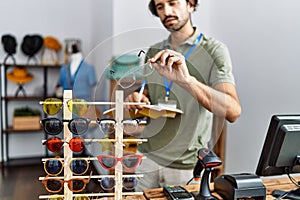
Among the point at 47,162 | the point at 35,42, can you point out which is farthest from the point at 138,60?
the point at 35,42

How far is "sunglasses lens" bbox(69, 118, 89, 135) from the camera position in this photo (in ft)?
3.33

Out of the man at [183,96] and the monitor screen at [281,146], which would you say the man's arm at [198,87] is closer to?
the man at [183,96]

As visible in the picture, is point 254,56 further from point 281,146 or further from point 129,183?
point 129,183

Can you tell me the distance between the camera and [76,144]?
1.02 meters

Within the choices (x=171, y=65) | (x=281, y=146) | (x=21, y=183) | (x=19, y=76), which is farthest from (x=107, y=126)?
(x=19, y=76)

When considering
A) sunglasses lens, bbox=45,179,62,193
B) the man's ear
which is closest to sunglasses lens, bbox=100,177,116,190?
sunglasses lens, bbox=45,179,62,193

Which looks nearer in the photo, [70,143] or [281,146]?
[70,143]

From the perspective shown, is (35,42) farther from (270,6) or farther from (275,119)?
(275,119)

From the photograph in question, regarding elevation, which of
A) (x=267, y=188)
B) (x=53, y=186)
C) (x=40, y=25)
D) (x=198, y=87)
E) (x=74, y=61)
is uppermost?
(x=40, y=25)

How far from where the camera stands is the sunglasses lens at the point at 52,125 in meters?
1.02

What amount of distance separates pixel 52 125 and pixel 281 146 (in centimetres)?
86

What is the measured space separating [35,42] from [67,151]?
396cm

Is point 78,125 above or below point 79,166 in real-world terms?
above

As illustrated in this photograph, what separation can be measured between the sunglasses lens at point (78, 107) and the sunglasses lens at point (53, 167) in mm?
163
